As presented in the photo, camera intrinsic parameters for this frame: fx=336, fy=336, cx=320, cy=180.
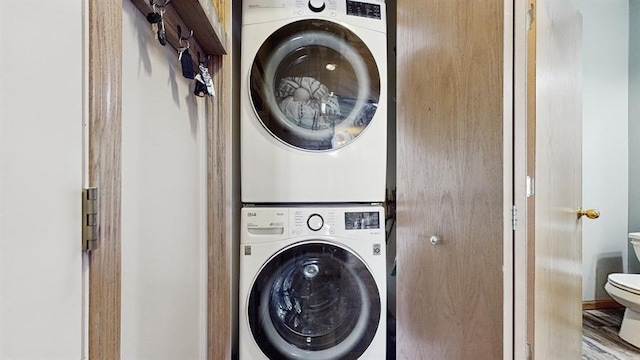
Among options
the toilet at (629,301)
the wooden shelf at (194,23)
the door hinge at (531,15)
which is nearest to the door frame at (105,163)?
the wooden shelf at (194,23)

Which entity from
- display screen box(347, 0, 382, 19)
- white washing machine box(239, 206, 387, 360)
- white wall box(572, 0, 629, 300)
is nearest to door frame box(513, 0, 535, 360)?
white washing machine box(239, 206, 387, 360)

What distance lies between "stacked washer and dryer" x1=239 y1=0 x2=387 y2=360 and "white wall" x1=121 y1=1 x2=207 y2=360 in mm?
483

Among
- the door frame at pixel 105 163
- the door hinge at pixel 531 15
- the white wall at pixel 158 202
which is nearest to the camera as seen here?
the door frame at pixel 105 163

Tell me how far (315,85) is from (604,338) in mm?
2313

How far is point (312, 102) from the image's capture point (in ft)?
4.78

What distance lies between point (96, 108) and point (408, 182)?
3.87 ft

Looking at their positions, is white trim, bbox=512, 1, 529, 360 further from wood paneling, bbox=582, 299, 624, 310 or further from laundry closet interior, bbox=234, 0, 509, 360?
wood paneling, bbox=582, 299, 624, 310

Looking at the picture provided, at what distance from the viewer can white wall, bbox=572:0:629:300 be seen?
252 centimetres

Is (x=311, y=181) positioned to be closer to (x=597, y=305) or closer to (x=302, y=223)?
(x=302, y=223)

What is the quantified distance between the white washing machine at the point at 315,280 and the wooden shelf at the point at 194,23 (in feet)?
2.32

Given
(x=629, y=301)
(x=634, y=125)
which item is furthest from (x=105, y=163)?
(x=634, y=125)

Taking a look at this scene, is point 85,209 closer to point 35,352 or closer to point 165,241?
point 35,352

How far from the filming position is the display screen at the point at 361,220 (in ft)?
4.72

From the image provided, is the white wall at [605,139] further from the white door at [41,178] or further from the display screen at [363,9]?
the white door at [41,178]
